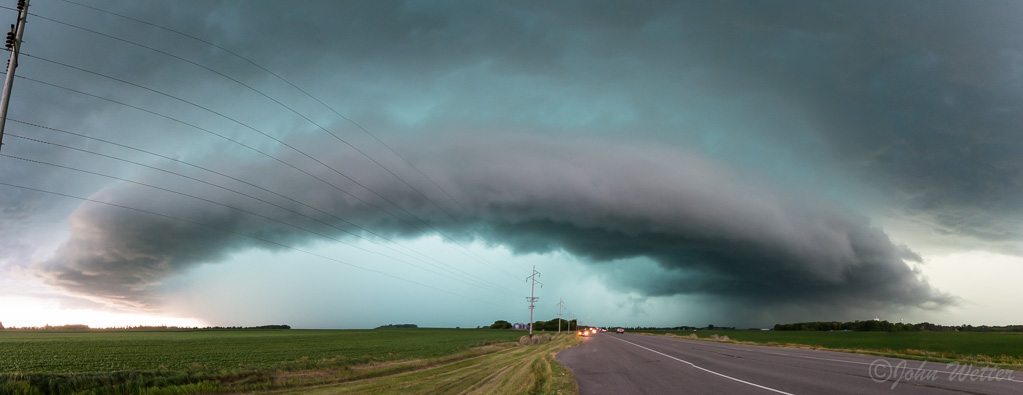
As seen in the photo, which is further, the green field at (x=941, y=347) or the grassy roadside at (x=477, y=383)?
the green field at (x=941, y=347)

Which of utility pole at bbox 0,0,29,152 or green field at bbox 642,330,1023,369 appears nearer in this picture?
utility pole at bbox 0,0,29,152

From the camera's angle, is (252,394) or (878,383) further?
(252,394)

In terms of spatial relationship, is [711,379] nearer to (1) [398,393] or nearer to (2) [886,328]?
(1) [398,393]

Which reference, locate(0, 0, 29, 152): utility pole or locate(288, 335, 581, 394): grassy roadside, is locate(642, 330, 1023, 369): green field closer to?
locate(288, 335, 581, 394): grassy roadside

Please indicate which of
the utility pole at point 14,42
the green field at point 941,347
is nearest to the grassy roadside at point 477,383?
the utility pole at point 14,42

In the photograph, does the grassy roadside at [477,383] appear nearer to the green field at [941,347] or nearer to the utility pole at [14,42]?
the utility pole at [14,42]

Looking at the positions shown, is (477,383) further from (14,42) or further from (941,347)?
(941,347)

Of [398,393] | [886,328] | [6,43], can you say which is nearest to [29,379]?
[6,43]

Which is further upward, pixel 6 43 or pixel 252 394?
pixel 6 43

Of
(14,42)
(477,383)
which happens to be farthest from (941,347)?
(14,42)

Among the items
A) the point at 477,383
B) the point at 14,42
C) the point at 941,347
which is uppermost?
the point at 14,42

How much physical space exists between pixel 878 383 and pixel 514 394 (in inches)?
465

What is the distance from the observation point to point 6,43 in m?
16.6

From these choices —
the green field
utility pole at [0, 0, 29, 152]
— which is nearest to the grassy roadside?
utility pole at [0, 0, 29, 152]
